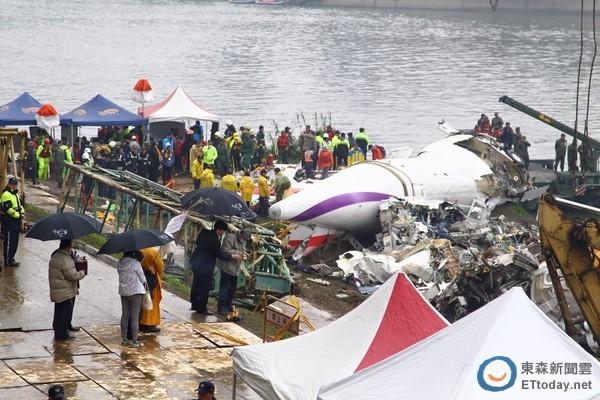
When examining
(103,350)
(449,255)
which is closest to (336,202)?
(449,255)

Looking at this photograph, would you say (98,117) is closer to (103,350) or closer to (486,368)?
(103,350)

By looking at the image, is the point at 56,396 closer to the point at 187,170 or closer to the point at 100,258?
the point at 100,258

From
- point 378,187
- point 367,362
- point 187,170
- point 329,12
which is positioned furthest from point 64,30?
point 367,362

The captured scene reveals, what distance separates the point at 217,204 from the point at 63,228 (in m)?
3.63

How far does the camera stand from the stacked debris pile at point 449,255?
24672mm

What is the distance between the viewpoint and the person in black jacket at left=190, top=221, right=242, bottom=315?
793 inches

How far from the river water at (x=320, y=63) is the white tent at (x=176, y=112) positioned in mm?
21748

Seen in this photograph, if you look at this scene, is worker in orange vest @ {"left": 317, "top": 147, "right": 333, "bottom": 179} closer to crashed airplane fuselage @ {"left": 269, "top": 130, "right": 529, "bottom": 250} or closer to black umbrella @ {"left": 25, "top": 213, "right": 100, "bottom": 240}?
crashed airplane fuselage @ {"left": 269, "top": 130, "right": 529, "bottom": 250}

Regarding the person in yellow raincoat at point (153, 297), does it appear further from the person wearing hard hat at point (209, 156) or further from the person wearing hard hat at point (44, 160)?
the person wearing hard hat at point (209, 156)

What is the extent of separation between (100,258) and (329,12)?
478ft

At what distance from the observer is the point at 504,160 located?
35500 mm

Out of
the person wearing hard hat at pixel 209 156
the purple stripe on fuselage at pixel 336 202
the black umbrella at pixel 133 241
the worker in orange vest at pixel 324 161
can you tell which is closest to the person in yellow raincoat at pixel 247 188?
the purple stripe on fuselage at pixel 336 202

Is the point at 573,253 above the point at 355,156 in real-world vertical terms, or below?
above

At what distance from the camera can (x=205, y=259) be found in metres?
20.2
